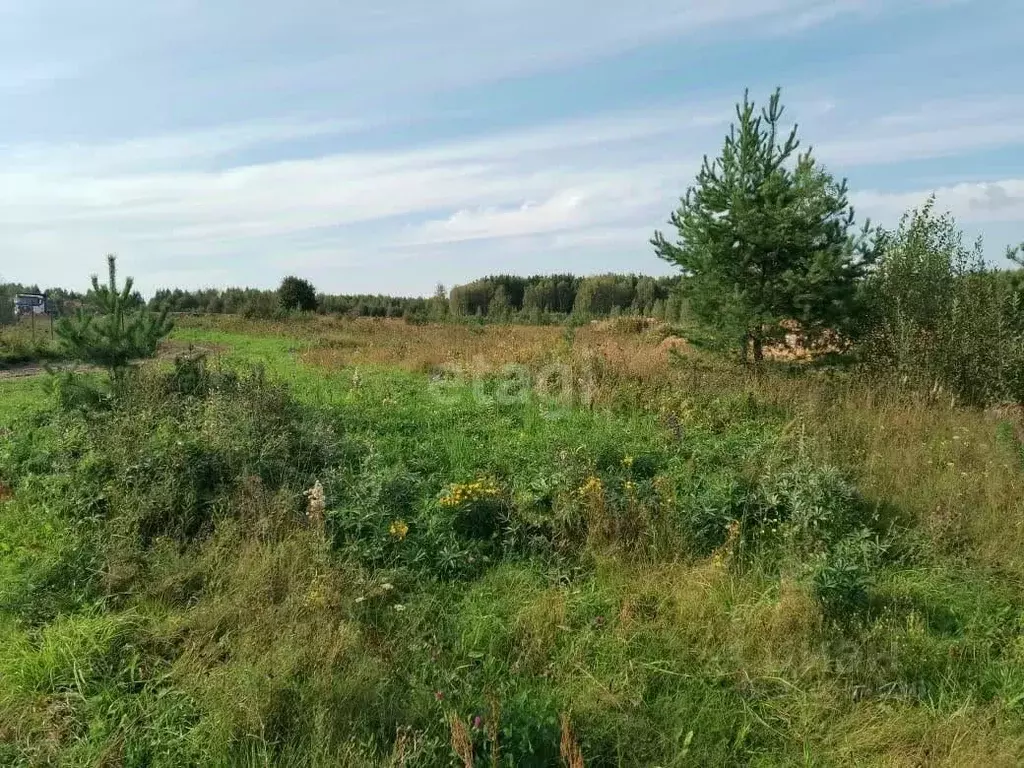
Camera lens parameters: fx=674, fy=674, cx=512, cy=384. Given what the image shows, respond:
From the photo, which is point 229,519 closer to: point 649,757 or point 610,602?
point 610,602

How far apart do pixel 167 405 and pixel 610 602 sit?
16.1ft

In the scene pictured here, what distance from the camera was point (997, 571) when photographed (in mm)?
4715

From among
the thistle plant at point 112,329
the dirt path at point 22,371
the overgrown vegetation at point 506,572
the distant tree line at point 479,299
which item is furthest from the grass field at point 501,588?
the distant tree line at point 479,299

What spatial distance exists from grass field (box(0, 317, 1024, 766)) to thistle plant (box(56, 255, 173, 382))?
39 cm

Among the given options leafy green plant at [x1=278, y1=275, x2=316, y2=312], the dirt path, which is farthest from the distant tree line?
the dirt path

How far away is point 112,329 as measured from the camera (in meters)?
7.02

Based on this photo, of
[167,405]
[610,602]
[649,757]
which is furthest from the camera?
[167,405]

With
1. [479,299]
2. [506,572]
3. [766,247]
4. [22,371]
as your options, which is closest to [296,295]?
[479,299]

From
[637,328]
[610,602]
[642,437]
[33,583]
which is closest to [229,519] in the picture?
[33,583]

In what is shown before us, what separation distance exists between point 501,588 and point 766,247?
23.2 feet

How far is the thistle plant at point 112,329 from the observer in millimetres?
6945

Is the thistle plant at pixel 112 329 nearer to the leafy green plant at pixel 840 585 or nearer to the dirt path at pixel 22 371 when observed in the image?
the dirt path at pixel 22 371

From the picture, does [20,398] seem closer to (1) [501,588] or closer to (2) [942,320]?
(1) [501,588]

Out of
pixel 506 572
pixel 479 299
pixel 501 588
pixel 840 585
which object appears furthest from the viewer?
pixel 479 299
